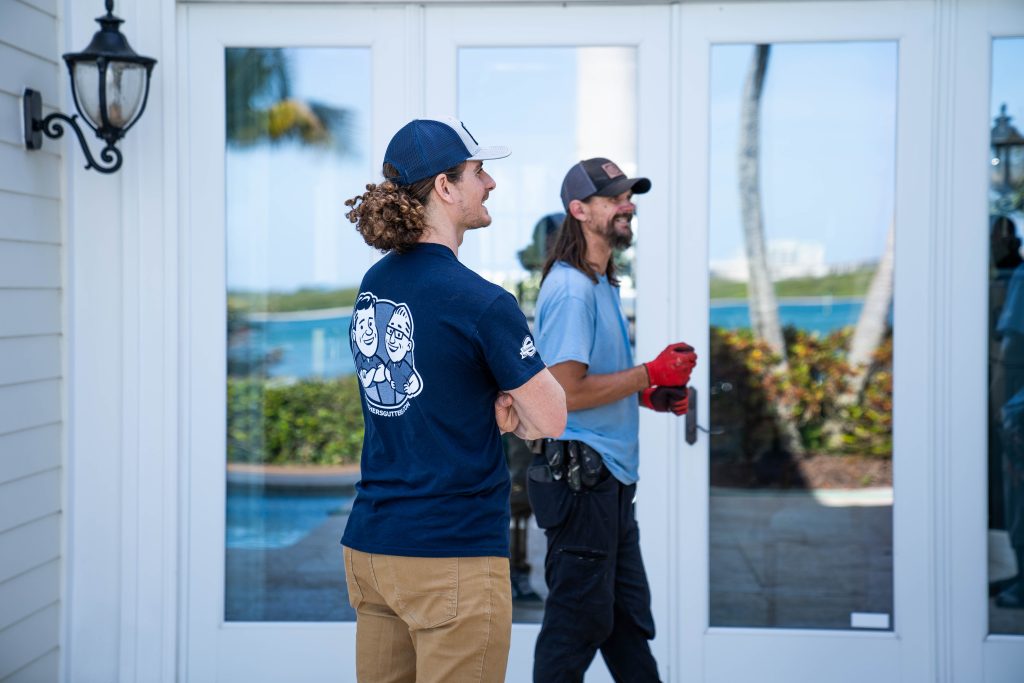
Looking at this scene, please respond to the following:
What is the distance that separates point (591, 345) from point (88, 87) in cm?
171

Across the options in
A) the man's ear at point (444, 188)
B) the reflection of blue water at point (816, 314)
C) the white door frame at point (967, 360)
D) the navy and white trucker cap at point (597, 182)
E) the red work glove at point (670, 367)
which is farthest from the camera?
the reflection of blue water at point (816, 314)

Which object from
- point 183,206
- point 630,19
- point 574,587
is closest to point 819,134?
point 630,19

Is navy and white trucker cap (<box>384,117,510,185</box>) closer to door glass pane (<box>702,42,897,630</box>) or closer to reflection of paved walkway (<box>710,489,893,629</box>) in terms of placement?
door glass pane (<box>702,42,897,630</box>)

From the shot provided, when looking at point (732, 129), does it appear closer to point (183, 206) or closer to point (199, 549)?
point (183, 206)

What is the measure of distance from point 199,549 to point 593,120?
77.1 inches

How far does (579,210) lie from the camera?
3053 mm

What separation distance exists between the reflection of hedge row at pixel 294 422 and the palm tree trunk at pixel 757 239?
146 centimetres

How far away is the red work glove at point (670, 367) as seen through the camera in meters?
2.92

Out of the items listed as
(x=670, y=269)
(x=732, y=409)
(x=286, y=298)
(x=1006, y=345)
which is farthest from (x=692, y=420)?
(x=286, y=298)

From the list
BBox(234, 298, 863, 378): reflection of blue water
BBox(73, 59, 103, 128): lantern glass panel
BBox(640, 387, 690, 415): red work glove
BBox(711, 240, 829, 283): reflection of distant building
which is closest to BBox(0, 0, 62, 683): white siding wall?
BBox(73, 59, 103, 128): lantern glass panel

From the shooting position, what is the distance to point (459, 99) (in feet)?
12.3

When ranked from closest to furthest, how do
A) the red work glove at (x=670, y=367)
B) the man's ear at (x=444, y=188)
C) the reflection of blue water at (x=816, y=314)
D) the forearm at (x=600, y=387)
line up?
the man's ear at (x=444, y=188), the forearm at (x=600, y=387), the red work glove at (x=670, y=367), the reflection of blue water at (x=816, y=314)

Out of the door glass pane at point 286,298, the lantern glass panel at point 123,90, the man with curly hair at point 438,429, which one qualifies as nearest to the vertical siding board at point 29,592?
the door glass pane at point 286,298

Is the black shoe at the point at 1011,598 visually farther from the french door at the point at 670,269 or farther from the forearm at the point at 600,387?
the forearm at the point at 600,387
